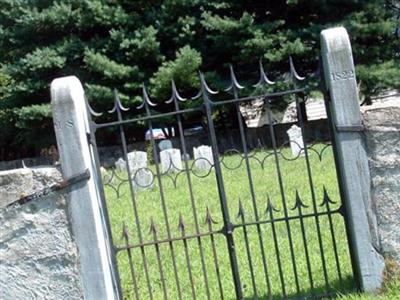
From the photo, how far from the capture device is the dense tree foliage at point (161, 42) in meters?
17.1

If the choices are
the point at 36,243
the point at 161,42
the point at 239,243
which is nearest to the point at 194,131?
the point at 161,42

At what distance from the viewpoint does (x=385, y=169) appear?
13.0 feet

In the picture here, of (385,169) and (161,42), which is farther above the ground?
(161,42)

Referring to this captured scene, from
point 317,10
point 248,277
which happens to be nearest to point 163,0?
point 317,10

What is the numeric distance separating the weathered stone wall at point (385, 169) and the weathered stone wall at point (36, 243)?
2.08 metres

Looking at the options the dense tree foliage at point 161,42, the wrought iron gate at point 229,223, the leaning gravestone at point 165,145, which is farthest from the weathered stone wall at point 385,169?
the dense tree foliage at point 161,42

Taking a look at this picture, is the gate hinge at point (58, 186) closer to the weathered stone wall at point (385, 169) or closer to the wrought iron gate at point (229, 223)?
the wrought iron gate at point (229, 223)

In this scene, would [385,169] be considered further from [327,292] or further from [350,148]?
[327,292]

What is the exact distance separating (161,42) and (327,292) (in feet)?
51.1

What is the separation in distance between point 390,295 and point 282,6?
1542 centimetres

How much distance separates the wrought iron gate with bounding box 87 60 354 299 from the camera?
4.13m

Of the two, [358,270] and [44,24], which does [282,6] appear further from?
[358,270]

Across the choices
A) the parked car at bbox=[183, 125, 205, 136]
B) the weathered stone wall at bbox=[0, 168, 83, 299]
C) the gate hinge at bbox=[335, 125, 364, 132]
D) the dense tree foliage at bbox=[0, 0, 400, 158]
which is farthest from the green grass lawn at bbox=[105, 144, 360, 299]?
the parked car at bbox=[183, 125, 205, 136]

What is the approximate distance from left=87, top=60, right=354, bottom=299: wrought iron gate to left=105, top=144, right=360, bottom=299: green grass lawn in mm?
14
